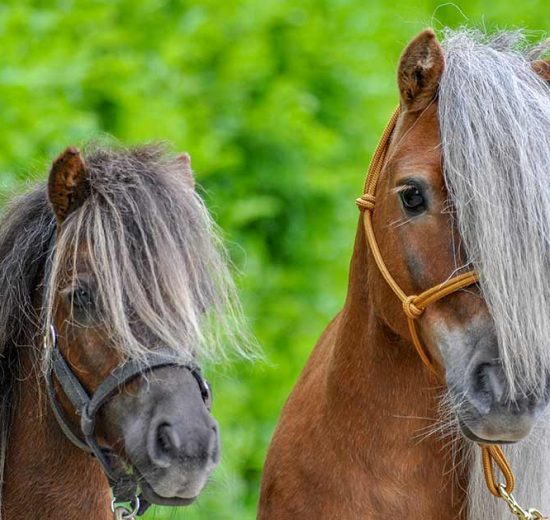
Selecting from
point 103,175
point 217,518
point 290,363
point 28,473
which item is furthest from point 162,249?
point 290,363

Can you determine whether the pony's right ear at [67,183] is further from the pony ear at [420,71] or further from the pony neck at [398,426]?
the pony ear at [420,71]

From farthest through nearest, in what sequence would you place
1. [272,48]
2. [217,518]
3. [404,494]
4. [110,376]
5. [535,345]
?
[272,48] → [217,518] → [404,494] → [110,376] → [535,345]

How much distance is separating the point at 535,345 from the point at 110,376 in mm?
1195

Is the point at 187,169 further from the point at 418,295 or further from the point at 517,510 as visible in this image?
the point at 517,510

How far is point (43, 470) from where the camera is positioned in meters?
3.91

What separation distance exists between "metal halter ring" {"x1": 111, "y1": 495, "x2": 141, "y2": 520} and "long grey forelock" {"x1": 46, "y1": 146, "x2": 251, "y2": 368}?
1.59 ft

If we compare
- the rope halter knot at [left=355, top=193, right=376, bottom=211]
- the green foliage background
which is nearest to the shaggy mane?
the rope halter knot at [left=355, top=193, right=376, bottom=211]

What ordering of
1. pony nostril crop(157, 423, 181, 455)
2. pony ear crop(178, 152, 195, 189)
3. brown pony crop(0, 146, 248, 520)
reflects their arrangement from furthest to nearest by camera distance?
pony ear crop(178, 152, 195, 189)
brown pony crop(0, 146, 248, 520)
pony nostril crop(157, 423, 181, 455)

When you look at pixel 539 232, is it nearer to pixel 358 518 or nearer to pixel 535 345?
pixel 535 345

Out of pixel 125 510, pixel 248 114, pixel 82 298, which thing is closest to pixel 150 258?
pixel 82 298

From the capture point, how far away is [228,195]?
9.03 meters

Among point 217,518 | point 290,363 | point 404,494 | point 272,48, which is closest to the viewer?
point 404,494

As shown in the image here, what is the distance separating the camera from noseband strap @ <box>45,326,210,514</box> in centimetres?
368

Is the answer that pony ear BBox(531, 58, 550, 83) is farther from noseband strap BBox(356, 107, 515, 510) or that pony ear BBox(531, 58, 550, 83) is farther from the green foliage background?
the green foliage background
